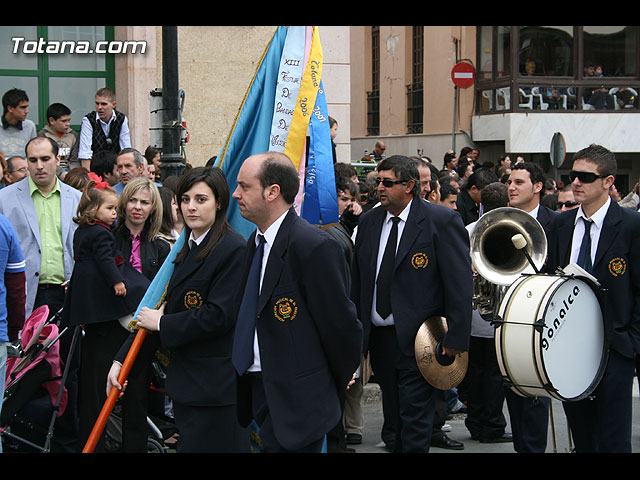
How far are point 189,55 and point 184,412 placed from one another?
8820 millimetres

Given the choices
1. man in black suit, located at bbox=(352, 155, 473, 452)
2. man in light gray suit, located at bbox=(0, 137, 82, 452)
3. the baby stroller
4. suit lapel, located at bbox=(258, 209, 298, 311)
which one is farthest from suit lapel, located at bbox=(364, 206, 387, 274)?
man in light gray suit, located at bbox=(0, 137, 82, 452)

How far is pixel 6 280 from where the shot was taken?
5.45 meters

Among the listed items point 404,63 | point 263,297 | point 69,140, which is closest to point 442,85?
point 404,63

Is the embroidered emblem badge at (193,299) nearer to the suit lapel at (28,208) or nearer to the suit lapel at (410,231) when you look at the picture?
the suit lapel at (410,231)

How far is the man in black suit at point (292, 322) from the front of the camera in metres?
4.24

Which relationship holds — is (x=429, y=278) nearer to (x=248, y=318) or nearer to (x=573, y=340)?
(x=573, y=340)

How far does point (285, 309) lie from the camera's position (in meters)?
4.29

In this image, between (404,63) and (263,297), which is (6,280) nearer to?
(263,297)

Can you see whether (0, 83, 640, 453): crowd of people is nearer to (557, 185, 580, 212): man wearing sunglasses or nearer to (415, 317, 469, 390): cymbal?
(415, 317, 469, 390): cymbal

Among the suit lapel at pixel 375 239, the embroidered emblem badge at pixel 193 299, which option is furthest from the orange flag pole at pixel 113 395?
the suit lapel at pixel 375 239

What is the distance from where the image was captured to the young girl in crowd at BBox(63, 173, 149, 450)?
621 centimetres

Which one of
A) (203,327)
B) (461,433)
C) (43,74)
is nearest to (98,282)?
(203,327)

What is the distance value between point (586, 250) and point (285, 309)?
2.49m

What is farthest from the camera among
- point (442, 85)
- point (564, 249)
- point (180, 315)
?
point (442, 85)
